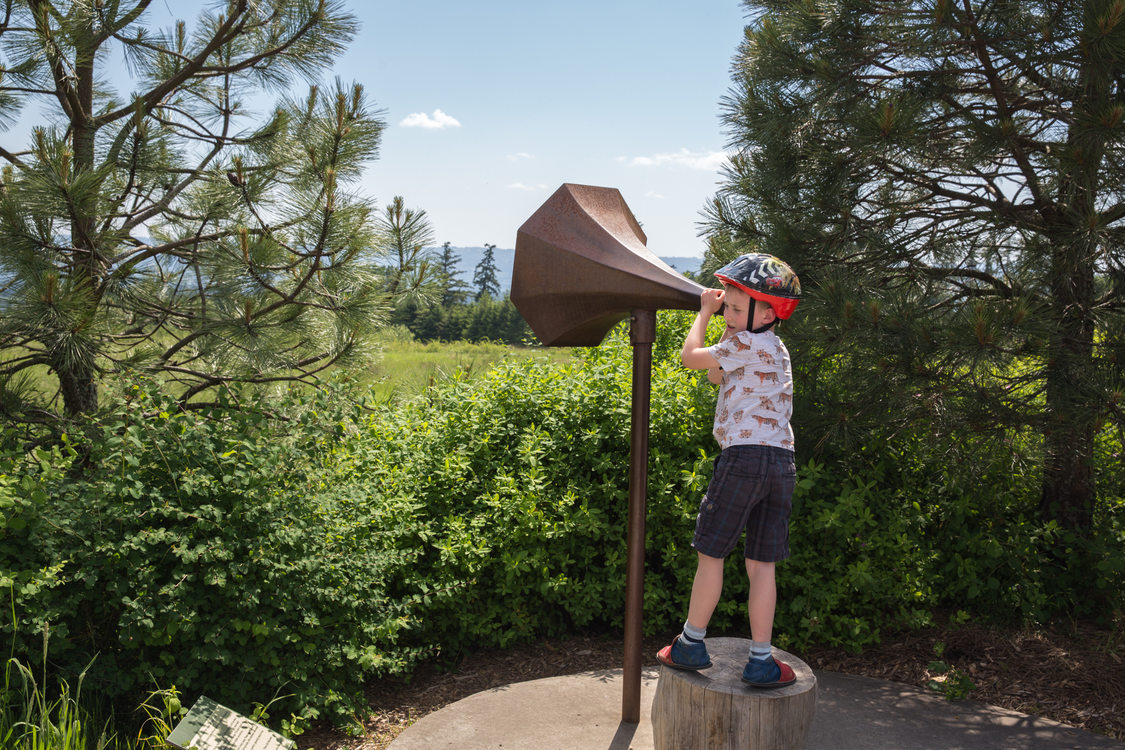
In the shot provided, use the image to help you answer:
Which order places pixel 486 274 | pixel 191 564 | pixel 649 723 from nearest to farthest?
pixel 191 564
pixel 649 723
pixel 486 274

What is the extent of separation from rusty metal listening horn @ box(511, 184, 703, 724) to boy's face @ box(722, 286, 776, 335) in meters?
0.12

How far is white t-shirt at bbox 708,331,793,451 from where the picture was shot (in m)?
2.96

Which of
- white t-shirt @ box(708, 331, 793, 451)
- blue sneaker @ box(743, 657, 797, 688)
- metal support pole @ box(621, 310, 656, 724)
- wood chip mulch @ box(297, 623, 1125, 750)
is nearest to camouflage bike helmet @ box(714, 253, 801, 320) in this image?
white t-shirt @ box(708, 331, 793, 451)

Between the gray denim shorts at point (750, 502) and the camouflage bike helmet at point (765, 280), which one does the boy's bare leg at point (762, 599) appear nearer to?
the gray denim shorts at point (750, 502)

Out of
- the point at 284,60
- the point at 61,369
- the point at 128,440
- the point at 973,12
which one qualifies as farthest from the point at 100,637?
the point at 973,12

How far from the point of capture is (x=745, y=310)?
298cm

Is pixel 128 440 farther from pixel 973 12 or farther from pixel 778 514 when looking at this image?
pixel 973 12

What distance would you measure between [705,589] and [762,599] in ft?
0.66

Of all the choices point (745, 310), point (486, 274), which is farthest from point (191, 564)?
point (486, 274)

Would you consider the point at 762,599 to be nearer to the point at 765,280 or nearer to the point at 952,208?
the point at 765,280

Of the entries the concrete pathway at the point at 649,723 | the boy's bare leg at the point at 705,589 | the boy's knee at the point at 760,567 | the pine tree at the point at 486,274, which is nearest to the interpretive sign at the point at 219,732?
the concrete pathway at the point at 649,723

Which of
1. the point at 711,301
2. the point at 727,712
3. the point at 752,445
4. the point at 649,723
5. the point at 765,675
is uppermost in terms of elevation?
the point at 711,301

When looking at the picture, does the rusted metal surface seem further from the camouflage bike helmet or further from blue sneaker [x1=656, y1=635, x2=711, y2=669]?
blue sneaker [x1=656, y1=635, x2=711, y2=669]

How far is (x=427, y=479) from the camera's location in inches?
171
